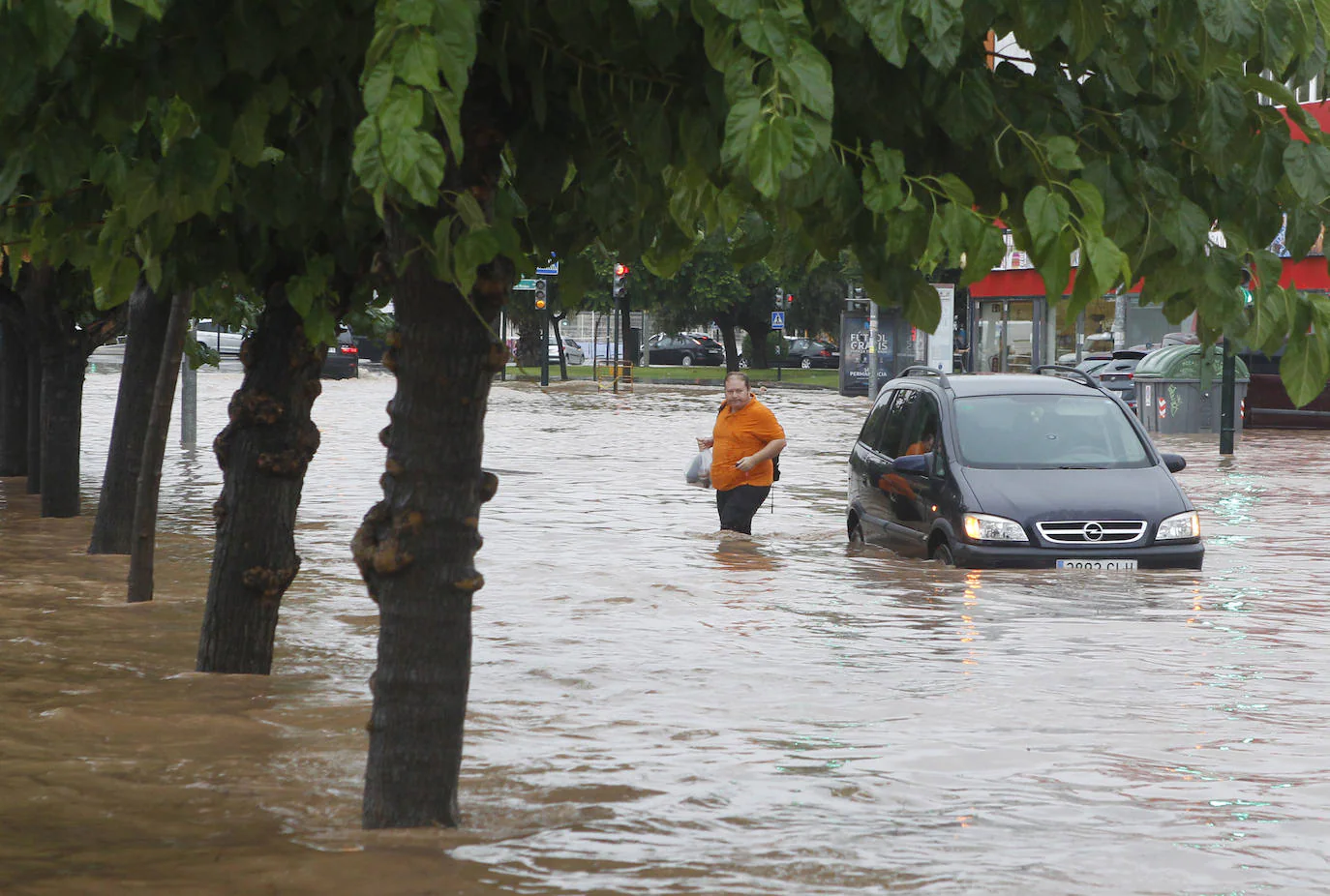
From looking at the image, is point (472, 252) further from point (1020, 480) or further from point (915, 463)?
point (915, 463)

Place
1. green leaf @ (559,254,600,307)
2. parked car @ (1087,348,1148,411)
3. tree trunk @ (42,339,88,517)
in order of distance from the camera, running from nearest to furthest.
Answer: green leaf @ (559,254,600,307), tree trunk @ (42,339,88,517), parked car @ (1087,348,1148,411)

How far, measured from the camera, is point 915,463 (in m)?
13.5

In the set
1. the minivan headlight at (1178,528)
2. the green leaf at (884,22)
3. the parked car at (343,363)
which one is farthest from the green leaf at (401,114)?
the parked car at (343,363)

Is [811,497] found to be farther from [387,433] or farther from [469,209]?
[469,209]

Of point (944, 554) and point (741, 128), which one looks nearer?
point (741, 128)

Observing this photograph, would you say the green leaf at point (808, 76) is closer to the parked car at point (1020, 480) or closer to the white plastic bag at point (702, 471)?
the parked car at point (1020, 480)

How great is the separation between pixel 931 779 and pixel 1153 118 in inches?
132

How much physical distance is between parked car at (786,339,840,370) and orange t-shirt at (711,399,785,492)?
6396 cm

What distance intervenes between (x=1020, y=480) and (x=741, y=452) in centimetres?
298

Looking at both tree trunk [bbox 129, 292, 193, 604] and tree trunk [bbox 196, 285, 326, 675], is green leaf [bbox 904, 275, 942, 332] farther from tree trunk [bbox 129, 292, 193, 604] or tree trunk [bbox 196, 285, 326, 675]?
tree trunk [bbox 129, 292, 193, 604]

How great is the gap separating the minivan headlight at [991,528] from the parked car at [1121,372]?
98.4 ft

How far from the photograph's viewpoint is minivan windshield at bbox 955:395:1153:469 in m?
13.4

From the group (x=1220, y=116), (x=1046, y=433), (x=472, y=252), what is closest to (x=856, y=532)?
(x=1046, y=433)

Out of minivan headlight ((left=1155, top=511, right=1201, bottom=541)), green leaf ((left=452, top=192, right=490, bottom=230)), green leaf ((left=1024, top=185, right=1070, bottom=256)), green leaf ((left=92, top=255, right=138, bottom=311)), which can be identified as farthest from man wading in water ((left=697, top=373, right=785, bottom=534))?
green leaf ((left=1024, top=185, right=1070, bottom=256))
